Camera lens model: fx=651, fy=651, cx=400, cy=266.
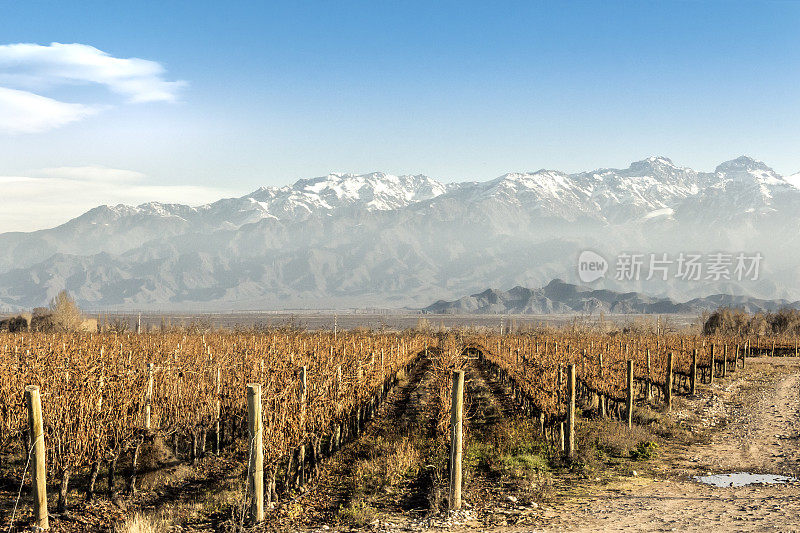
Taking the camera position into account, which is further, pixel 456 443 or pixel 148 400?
pixel 148 400

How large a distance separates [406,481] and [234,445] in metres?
4.36

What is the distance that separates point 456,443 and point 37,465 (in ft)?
19.4

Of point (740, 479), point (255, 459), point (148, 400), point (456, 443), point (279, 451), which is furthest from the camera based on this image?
point (148, 400)

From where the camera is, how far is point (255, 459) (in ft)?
30.1

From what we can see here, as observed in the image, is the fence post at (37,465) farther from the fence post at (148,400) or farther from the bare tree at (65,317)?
the bare tree at (65,317)

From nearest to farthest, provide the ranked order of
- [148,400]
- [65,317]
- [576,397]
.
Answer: [148,400], [576,397], [65,317]

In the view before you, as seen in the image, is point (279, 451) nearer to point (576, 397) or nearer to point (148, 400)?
point (148, 400)

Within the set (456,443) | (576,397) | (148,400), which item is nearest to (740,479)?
(456,443)

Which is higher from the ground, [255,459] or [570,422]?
[255,459]

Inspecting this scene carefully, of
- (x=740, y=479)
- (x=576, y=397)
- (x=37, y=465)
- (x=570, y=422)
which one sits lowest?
(x=740, y=479)

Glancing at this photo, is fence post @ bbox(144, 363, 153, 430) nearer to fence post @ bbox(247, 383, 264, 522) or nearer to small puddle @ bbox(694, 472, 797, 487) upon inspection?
fence post @ bbox(247, 383, 264, 522)

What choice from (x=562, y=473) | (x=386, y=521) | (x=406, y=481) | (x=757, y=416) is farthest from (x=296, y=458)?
(x=757, y=416)

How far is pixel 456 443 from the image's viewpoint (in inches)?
402

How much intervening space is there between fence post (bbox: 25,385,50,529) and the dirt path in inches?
250
